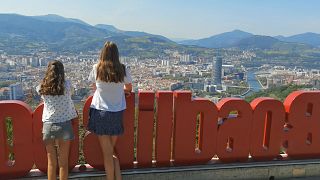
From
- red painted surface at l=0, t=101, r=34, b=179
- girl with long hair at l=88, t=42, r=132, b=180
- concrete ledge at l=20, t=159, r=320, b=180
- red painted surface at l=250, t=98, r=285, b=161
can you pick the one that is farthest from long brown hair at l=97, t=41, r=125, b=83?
red painted surface at l=250, t=98, r=285, b=161

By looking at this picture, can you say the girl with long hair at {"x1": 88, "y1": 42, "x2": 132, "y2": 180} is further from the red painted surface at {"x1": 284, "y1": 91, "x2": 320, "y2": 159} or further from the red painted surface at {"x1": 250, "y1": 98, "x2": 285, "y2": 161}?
the red painted surface at {"x1": 284, "y1": 91, "x2": 320, "y2": 159}

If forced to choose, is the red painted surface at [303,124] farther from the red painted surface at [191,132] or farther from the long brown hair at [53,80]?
the long brown hair at [53,80]

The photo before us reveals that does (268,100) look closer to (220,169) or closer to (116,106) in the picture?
(220,169)

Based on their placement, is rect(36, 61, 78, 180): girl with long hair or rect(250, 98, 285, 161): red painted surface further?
rect(250, 98, 285, 161): red painted surface

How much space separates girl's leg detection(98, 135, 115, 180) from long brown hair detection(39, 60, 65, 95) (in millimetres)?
948

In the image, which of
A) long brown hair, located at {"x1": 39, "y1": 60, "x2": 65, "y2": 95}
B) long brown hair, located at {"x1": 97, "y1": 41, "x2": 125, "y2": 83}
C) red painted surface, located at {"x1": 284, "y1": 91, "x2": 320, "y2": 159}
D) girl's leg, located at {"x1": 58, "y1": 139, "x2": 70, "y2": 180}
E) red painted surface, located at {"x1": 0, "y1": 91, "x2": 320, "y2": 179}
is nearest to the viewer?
long brown hair, located at {"x1": 39, "y1": 60, "x2": 65, "y2": 95}

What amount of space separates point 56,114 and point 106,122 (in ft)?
2.25

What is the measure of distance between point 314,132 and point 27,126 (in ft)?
16.0

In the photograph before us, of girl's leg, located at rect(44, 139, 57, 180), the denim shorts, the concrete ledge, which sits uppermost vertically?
the denim shorts

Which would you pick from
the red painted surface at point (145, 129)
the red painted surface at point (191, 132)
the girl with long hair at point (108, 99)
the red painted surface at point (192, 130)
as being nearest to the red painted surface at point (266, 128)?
the red painted surface at point (191, 132)

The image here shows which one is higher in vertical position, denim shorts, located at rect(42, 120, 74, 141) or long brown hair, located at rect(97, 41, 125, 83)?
long brown hair, located at rect(97, 41, 125, 83)

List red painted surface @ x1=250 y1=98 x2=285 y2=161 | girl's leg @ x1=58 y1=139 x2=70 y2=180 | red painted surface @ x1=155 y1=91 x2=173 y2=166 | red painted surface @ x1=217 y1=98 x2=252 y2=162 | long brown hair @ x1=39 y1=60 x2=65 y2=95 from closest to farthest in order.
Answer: long brown hair @ x1=39 y1=60 x2=65 y2=95
girl's leg @ x1=58 y1=139 x2=70 y2=180
red painted surface @ x1=155 y1=91 x2=173 y2=166
red painted surface @ x1=217 y1=98 x2=252 y2=162
red painted surface @ x1=250 y1=98 x2=285 y2=161

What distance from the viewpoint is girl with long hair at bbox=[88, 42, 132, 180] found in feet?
18.1

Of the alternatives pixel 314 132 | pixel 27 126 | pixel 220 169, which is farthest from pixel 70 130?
pixel 314 132
